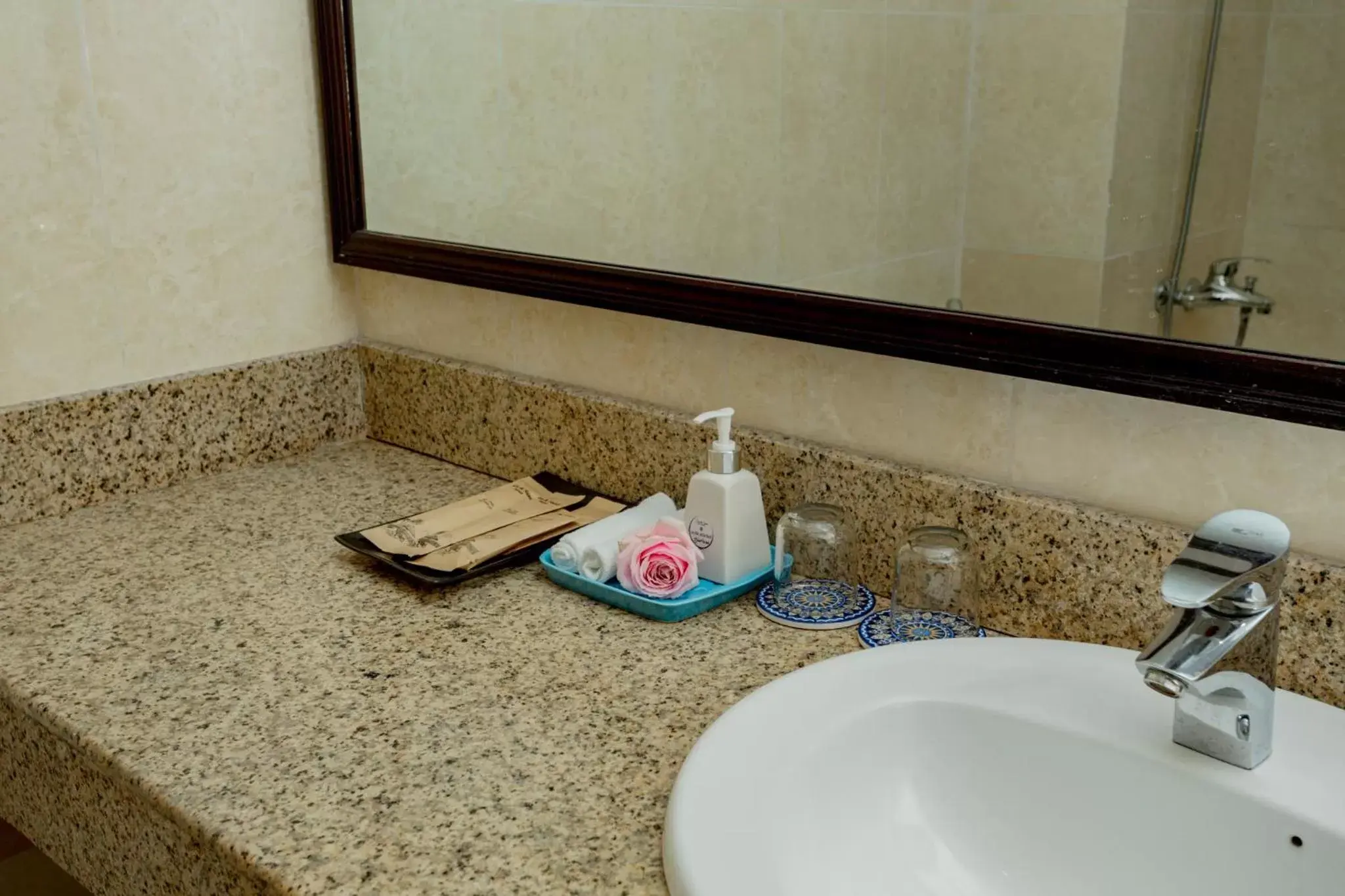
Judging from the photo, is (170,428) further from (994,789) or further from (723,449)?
(994,789)

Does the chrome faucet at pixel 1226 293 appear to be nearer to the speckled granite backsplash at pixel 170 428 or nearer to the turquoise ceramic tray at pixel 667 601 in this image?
the turquoise ceramic tray at pixel 667 601

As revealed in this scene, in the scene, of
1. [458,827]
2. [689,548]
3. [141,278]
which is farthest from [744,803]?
[141,278]

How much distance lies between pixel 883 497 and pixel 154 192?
0.87 m

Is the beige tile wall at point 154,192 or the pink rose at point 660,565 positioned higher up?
the beige tile wall at point 154,192

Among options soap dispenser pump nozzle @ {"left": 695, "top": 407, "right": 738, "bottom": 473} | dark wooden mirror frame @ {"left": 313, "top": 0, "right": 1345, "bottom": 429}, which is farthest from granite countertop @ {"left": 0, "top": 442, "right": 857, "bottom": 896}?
dark wooden mirror frame @ {"left": 313, "top": 0, "right": 1345, "bottom": 429}

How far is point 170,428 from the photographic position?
1.41m

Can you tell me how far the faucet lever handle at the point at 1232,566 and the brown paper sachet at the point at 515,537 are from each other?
63 cm

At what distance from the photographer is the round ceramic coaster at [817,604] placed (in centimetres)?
106

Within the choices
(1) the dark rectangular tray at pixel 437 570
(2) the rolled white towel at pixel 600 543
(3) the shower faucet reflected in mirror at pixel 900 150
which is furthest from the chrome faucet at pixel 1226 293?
(1) the dark rectangular tray at pixel 437 570

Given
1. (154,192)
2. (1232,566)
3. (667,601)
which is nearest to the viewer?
(1232,566)

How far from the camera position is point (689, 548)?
3.57 feet

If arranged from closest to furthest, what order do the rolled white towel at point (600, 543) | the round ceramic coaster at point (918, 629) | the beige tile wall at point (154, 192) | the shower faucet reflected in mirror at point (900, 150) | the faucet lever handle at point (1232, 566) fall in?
the faucet lever handle at point (1232, 566) → the shower faucet reflected in mirror at point (900, 150) → the round ceramic coaster at point (918, 629) → the rolled white towel at point (600, 543) → the beige tile wall at point (154, 192)

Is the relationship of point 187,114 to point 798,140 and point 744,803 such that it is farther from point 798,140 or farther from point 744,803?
point 744,803

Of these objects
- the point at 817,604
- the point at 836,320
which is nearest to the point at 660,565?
the point at 817,604
